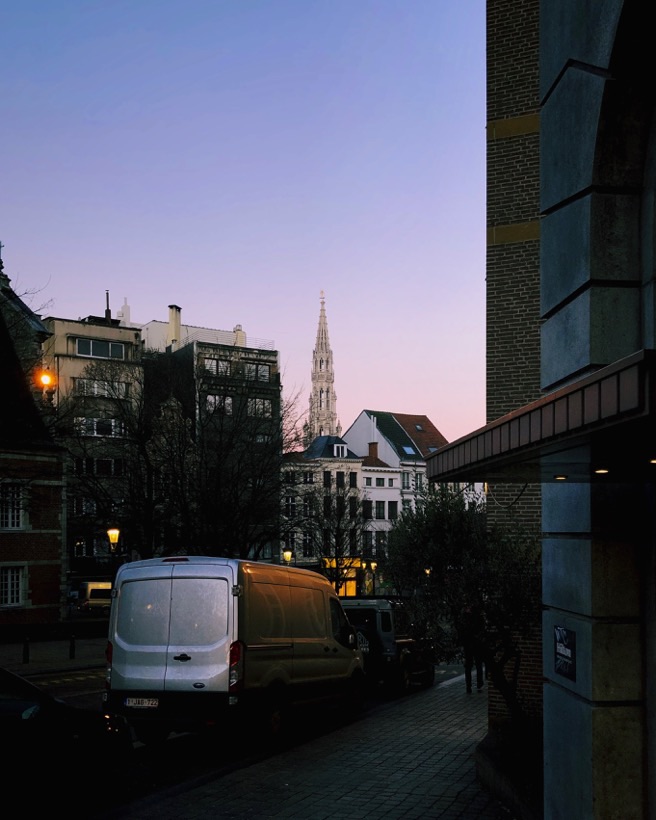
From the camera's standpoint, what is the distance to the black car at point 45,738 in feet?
25.6

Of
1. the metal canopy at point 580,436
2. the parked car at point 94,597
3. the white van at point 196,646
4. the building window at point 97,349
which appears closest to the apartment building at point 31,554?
the parked car at point 94,597

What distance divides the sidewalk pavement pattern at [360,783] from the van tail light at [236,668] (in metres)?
0.95

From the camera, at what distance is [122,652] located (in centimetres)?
1210

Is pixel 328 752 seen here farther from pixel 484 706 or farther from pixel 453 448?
pixel 453 448

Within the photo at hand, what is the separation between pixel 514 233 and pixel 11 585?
3102 centimetres

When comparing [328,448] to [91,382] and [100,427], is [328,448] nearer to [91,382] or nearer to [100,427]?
[100,427]

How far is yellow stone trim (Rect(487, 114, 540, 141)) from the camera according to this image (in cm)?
1497

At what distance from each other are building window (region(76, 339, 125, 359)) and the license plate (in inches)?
2041

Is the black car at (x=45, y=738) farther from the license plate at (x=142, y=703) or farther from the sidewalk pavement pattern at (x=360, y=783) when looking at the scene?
the license plate at (x=142, y=703)

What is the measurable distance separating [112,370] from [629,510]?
39.6 meters

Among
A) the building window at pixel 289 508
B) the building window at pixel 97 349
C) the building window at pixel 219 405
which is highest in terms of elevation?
the building window at pixel 97 349

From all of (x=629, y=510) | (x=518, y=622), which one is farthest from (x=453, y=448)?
(x=518, y=622)

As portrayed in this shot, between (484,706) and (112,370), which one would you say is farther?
(112,370)

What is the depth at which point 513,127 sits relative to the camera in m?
15.1
